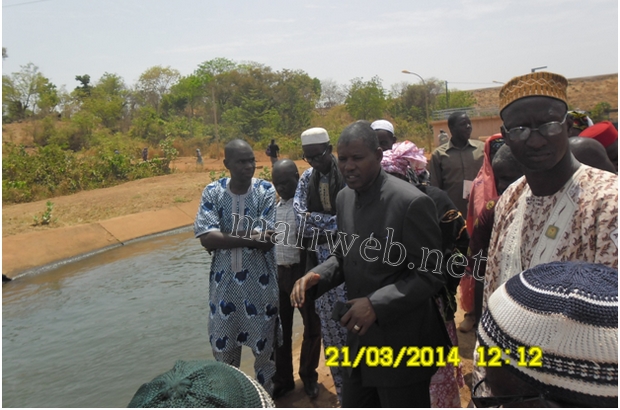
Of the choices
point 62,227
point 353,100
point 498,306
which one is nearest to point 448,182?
point 498,306

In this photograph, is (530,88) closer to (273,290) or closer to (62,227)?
(273,290)

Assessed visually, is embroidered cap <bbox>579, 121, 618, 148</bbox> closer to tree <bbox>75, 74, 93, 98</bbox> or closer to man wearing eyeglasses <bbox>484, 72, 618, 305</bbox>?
man wearing eyeglasses <bbox>484, 72, 618, 305</bbox>

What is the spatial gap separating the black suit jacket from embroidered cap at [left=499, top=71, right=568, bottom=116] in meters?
0.70

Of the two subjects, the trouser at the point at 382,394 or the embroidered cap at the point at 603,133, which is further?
the embroidered cap at the point at 603,133

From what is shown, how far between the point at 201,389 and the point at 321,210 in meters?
2.49

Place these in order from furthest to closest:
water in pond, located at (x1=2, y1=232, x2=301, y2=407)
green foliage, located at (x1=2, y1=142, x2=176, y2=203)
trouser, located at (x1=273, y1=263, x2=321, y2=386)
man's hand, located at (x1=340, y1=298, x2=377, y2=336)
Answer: green foliage, located at (x1=2, y1=142, x2=176, y2=203) < water in pond, located at (x1=2, y1=232, x2=301, y2=407) < trouser, located at (x1=273, y1=263, x2=321, y2=386) < man's hand, located at (x1=340, y1=298, x2=377, y2=336)

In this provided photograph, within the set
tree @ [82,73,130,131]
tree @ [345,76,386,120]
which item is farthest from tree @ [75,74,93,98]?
tree @ [345,76,386,120]

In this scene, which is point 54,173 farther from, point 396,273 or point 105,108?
point 105,108

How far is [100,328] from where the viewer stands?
6.00 m

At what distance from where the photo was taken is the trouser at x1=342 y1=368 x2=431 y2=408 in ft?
7.30

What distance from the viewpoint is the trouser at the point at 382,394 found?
2227 mm

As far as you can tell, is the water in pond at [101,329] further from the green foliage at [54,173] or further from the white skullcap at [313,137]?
the green foliage at [54,173]

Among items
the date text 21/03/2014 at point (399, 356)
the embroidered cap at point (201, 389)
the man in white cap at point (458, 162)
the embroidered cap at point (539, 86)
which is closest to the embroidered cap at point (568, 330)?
the embroidered cap at point (201, 389)

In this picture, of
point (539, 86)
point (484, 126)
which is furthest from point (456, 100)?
point (539, 86)
